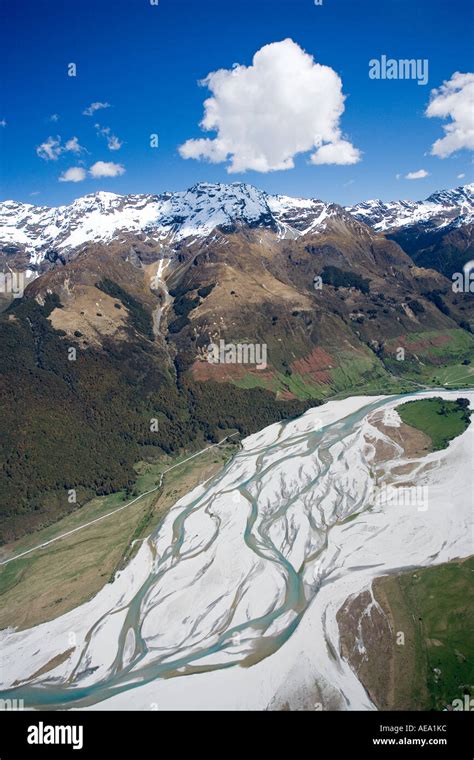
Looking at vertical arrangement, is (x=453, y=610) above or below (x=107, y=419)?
below

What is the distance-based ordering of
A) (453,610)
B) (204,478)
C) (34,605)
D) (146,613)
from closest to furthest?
(453,610) < (146,613) < (34,605) < (204,478)

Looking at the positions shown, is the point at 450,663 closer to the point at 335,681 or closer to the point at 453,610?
the point at 453,610

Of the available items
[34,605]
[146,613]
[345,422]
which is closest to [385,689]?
[146,613]

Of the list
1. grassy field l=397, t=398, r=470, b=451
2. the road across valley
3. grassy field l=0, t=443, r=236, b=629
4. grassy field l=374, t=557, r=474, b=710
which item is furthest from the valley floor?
the road across valley

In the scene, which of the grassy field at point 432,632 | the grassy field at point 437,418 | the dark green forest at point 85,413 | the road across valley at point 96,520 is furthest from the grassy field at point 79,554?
the grassy field at point 437,418

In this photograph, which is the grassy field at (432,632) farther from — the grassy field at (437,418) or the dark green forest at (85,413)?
the dark green forest at (85,413)

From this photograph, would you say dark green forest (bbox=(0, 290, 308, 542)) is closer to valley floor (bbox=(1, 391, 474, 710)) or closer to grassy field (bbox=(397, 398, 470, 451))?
valley floor (bbox=(1, 391, 474, 710))
